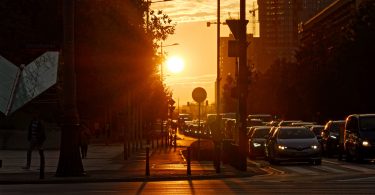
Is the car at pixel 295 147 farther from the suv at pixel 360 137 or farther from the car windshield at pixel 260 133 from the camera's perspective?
the car windshield at pixel 260 133

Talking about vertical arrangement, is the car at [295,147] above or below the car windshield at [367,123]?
below

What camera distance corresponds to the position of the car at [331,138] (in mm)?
41688

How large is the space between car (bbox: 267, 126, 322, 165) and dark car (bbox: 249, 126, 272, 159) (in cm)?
568

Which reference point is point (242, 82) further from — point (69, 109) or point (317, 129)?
point (317, 129)

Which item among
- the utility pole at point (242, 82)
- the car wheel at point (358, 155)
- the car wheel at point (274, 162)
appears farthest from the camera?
the car wheel at point (274, 162)

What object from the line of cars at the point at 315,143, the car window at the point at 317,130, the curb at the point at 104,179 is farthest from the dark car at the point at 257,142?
the curb at the point at 104,179

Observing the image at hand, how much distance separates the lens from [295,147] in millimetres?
33469

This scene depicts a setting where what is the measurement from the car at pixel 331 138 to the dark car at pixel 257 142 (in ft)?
9.73

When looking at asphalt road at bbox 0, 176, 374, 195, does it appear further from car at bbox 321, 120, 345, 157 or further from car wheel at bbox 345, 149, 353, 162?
car at bbox 321, 120, 345, 157

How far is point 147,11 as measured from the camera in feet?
173

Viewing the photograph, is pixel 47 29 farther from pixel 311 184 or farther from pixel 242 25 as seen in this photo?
pixel 311 184

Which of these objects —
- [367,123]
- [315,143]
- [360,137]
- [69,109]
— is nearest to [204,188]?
[69,109]

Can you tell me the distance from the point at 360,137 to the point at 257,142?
336 inches

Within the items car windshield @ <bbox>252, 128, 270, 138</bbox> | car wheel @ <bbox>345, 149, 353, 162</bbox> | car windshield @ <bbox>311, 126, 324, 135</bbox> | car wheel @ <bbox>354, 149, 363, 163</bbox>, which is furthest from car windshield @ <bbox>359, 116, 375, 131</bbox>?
car windshield @ <bbox>311, 126, 324, 135</bbox>
